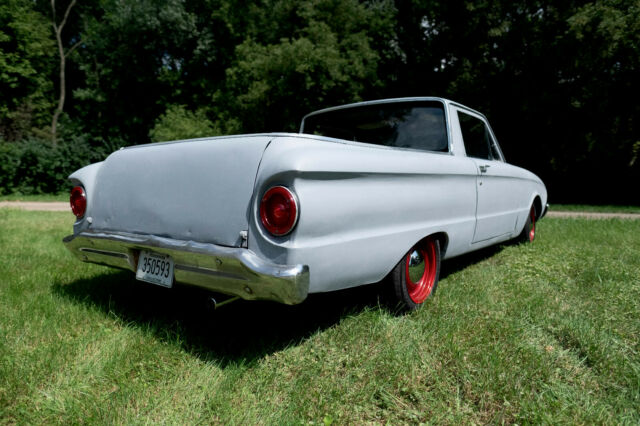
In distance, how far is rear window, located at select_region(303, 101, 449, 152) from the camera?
341 cm

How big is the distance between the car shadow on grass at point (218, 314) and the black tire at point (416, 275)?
96 mm

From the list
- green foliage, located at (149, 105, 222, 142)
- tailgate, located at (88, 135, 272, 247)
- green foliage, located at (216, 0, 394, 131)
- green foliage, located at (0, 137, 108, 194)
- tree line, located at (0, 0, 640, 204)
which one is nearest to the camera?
tailgate, located at (88, 135, 272, 247)

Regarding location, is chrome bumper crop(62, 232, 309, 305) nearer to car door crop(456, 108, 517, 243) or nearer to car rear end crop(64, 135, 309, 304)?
car rear end crop(64, 135, 309, 304)

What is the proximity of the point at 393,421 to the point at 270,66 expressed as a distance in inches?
655

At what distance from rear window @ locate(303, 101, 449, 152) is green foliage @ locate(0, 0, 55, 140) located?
66.6 feet

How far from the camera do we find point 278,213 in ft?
6.50

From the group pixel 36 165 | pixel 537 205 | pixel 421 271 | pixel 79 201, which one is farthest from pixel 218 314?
pixel 36 165

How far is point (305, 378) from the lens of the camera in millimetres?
2088

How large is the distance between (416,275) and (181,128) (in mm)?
18374

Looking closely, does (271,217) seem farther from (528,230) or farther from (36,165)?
(36,165)

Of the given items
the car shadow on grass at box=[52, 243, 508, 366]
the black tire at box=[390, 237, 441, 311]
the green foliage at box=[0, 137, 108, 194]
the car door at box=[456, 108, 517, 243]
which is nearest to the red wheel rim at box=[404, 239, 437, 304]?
the black tire at box=[390, 237, 441, 311]

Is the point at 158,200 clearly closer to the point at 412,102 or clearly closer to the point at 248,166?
the point at 248,166

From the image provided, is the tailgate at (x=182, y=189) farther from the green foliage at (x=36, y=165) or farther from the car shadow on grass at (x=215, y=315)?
the green foliage at (x=36, y=165)

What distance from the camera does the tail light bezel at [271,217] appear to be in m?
1.95
